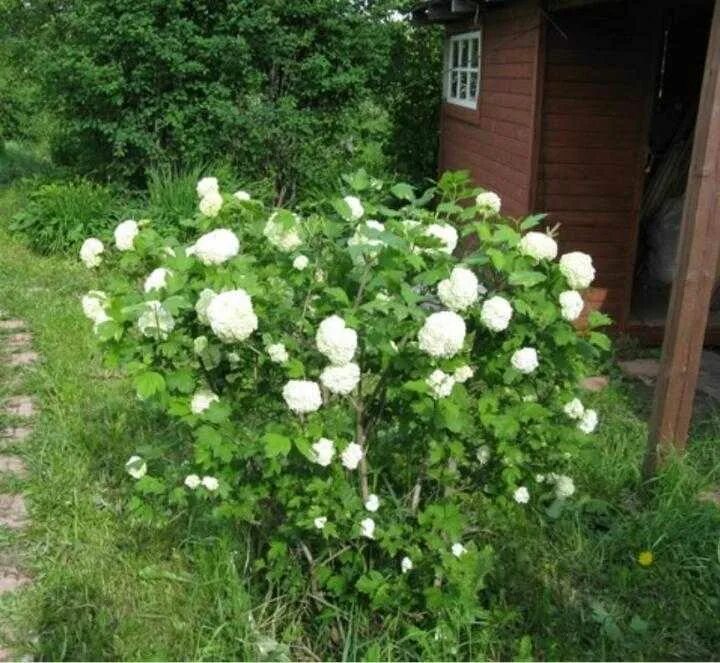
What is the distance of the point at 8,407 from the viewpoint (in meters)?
4.91

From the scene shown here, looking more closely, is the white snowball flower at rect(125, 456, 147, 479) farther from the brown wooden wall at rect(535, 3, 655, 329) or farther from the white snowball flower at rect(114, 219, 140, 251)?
the brown wooden wall at rect(535, 3, 655, 329)

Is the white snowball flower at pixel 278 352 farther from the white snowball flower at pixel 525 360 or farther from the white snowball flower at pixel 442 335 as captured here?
the white snowball flower at pixel 525 360

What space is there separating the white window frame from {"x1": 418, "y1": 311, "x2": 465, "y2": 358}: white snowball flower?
22.4 feet

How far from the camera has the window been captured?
9180mm

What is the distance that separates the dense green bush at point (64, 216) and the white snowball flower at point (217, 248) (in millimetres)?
6486

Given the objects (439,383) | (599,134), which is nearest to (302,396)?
(439,383)

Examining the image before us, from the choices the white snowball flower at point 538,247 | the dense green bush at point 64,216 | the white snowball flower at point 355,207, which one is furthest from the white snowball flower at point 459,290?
the dense green bush at point 64,216

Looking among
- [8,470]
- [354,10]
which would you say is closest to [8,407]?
[8,470]

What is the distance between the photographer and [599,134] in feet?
21.5

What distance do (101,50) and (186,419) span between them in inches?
292

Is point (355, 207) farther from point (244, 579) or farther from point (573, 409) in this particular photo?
point (244, 579)

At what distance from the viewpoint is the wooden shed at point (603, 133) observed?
636cm

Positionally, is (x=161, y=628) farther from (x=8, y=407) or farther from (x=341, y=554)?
(x=8, y=407)

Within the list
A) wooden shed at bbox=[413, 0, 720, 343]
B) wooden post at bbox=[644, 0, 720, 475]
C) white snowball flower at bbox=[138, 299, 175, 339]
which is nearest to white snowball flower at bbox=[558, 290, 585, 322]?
white snowball flower at bbox=[138, 299, 175, 339]
